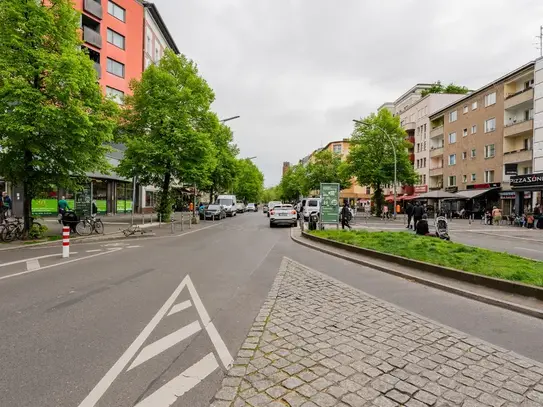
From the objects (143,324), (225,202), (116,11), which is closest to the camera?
(143,324)

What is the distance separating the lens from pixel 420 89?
71.1 meters

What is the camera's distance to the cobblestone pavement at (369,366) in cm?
307

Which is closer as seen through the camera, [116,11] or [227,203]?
[116,11]

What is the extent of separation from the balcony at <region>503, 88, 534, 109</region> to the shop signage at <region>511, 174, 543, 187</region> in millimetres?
8488

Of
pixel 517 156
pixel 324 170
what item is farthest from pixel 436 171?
pixel 324 170

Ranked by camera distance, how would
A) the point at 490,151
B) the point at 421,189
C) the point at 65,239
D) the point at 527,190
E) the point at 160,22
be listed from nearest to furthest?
the point at 65,239
the point at 527,190
the point at 490,151
the point at 160,22
the point at 421,189

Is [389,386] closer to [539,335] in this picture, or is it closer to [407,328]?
[407,328]

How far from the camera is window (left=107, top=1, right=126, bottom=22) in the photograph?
118 feet

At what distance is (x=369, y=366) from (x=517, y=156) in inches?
1591

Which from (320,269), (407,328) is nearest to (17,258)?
(320,269)

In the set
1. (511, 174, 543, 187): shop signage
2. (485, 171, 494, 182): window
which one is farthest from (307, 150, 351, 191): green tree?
(511, 174, 543, 187): shop signage

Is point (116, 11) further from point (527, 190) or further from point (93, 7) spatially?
point (527, 190)

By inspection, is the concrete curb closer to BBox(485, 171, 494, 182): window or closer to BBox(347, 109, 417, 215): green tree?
BBox(347, 109, 417, 215): green tree

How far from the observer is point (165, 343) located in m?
4.26
